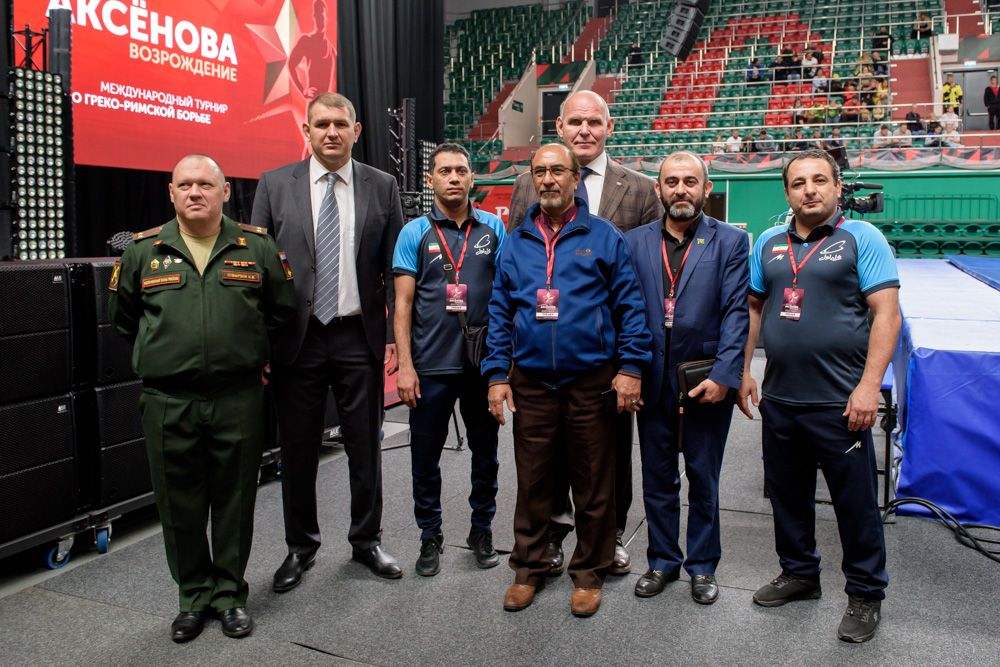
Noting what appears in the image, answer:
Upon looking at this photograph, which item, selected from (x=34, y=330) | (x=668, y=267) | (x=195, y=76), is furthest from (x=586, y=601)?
(x=195, y=76)

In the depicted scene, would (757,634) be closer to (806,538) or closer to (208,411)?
(806,538)

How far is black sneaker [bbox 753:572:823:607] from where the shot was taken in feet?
8.05

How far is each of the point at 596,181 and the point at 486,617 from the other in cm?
161

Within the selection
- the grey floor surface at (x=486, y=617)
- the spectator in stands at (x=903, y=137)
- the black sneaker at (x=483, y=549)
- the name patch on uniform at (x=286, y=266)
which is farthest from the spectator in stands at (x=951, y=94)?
the name patch on uniform at (x=286, y=266)

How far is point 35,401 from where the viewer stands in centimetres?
279

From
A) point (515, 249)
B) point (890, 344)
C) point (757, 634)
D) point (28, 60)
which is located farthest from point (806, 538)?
point (28, 60)

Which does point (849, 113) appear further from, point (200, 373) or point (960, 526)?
point (200, 373)

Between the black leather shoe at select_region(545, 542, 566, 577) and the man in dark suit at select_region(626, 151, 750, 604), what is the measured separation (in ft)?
1.02

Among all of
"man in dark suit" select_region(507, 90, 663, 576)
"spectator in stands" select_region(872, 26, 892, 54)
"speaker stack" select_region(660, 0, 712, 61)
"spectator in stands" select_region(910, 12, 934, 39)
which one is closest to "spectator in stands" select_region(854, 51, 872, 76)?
"spectator in stands" select_region(872, 26, 892, 54)

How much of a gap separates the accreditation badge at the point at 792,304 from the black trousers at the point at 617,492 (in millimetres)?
688

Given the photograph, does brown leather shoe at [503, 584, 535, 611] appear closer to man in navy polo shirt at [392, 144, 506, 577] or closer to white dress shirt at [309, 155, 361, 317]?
man in navy polo shirt at [392, 144, 506, 577]

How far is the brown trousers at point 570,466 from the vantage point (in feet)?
7.82

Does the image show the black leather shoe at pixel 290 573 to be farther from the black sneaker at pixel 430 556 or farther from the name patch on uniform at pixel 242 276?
the name patch on uniform at pixel 242 276

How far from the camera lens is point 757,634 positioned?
227 cm
